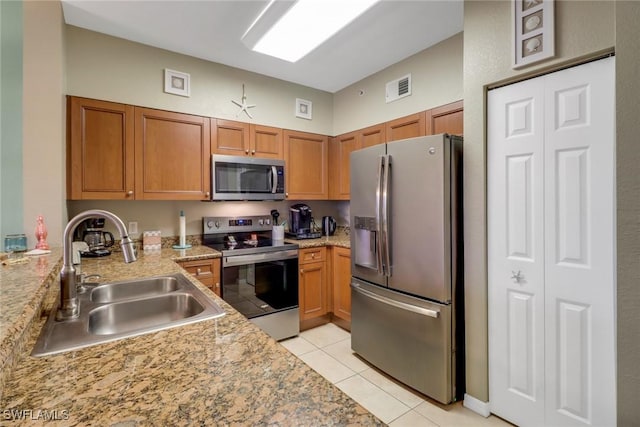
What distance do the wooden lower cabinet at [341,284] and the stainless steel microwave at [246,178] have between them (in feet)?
2.75

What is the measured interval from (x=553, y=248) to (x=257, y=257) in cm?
208

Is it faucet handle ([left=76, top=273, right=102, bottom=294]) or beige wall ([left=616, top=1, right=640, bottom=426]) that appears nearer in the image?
beige wall ([left=616, top=1, right=640, bottom=426])

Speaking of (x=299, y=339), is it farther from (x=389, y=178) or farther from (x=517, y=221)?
(x=517, y=221)

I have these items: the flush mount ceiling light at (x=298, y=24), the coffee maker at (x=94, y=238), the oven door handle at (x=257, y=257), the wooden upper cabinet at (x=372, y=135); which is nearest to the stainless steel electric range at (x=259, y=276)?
the oven door handle at (x=257, y=257)

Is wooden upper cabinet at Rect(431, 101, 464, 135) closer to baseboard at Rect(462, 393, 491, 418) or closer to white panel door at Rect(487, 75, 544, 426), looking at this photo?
white panel door at Rect(487, 75, 544, 426)

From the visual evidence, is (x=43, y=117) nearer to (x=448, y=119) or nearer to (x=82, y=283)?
(x=82, y=283)

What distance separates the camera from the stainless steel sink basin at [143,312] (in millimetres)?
1277

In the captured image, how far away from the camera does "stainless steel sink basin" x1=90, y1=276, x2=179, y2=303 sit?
1.50 metres

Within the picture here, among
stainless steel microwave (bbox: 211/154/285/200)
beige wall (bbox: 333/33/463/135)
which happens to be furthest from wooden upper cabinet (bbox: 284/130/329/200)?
beige wall (bbox: 333/33/463/135)

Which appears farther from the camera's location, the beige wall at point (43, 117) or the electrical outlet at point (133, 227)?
the electrical outlet at point (133, 227)

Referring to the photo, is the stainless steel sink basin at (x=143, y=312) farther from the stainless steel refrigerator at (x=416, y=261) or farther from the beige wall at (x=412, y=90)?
the beige wall at (x=412, y=90)

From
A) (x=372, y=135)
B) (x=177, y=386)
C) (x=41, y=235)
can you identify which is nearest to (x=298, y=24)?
(x=372, y=135)

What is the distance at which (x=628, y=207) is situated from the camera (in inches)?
47.7

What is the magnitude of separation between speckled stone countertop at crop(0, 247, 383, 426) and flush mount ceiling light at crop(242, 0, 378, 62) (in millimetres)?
1929
